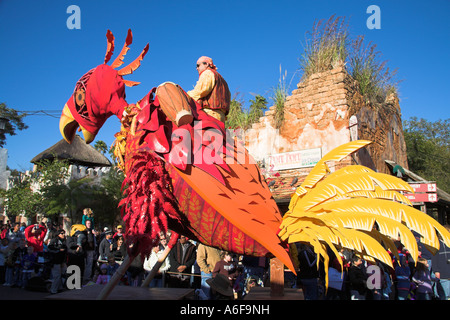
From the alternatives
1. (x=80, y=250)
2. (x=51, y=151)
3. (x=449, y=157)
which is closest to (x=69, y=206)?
(x=51, y=151)

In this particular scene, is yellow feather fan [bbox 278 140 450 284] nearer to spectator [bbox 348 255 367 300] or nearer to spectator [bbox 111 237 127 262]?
spectator [bbox 348 255 367 300]

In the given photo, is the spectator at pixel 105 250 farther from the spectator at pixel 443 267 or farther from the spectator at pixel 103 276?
the spectator at pixel 443 267

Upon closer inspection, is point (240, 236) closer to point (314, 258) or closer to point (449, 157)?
point (314, 258)

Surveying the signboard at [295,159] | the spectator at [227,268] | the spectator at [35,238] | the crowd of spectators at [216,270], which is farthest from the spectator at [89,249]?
the signboard at [295,159]

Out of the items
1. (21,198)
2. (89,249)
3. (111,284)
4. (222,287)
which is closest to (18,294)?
(89,249)

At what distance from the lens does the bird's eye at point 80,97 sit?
9.95ft

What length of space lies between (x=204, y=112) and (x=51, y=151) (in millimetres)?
20927

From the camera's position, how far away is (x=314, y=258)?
5008mm

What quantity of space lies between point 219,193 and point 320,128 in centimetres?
654

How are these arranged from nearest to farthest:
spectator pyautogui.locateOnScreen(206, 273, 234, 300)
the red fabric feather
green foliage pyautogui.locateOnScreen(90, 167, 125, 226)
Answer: the red fabric feather < spectator pyautogui.locateOnScreen(206, 273, 234, 300) < green foliage pyautogui.locateOnScreen(90, 167, 125, 226)

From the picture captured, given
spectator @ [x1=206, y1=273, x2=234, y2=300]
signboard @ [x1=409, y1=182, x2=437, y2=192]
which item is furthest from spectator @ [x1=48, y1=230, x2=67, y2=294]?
signboard @ [x1=409, y1=182, x2=437, y2=192]

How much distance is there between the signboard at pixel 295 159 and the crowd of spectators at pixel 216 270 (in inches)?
109

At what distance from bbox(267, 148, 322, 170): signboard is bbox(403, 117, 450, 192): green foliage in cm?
1450

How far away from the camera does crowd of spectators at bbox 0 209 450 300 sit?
4.79 meters
